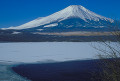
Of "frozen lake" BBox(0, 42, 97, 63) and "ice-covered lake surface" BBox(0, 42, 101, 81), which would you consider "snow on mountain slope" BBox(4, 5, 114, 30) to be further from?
"ice-covered lake surface" BBox(0, 42, 101, 81)

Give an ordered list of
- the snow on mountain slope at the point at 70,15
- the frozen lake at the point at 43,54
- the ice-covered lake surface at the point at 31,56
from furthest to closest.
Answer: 1. the snow on mountain slope at the point at 70,15
2. the frozen lake at the point at 43,54
3. the ice-covered lake surface at the point at 31,56

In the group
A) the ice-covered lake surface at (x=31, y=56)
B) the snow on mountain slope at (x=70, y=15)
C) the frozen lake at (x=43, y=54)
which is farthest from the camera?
the snow on mountain slope at (x=70, y=15)

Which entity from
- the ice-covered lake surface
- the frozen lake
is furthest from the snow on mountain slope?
the ice-covered lake surface

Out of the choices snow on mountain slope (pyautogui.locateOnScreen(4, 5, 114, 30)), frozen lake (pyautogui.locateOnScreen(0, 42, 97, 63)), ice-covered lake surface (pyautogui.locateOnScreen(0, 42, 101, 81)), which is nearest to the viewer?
ice-covered lake surface (pyautogui.locateOnScreen(0, 42, 101, 81))

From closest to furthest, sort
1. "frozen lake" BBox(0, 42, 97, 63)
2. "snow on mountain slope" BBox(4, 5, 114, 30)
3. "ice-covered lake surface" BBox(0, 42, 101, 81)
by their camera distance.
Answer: "ice-covered lake surface" BBox(0, 42, 101, 81)
"frozen lake" BBox(0, 42, 97, 63)
"snow on mountain slope" BBox(4, 5, 114, 30)

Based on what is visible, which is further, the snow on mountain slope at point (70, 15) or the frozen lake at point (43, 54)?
the snow on mountain slope at point (70, 15)

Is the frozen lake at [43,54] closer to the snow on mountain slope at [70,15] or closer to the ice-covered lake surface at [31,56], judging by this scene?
the ice-covered lake surface at [31,56]

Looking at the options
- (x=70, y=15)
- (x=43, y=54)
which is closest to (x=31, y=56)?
(x=43, y=54)

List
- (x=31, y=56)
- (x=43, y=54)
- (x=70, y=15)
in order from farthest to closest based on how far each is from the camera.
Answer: (x=70, y=15) < (x=43, y=54) < (x=31, y=56)

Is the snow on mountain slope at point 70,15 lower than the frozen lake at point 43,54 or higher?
higher

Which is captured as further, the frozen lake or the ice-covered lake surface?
the frozen lake

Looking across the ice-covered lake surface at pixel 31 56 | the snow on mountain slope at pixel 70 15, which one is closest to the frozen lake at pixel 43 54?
the ice-covered lake surface at pixel 31 56

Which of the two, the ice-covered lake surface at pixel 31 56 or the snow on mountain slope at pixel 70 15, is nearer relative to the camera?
the ice-covered lake surface at pixel 31 56

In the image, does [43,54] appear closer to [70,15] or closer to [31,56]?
[31,56]
